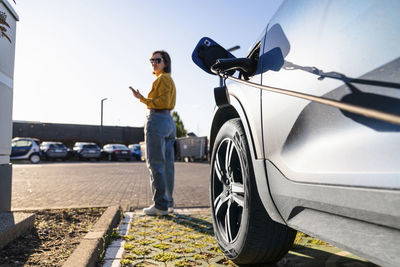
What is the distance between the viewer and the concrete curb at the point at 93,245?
83.2 inches

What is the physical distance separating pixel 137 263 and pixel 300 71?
169cm

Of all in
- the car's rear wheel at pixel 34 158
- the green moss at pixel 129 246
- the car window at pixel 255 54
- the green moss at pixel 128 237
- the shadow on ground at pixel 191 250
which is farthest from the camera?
the car's rear wheel at pixel 34 158

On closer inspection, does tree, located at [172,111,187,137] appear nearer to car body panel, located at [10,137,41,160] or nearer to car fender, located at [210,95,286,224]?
car body panel, located at [10,137,41,160]

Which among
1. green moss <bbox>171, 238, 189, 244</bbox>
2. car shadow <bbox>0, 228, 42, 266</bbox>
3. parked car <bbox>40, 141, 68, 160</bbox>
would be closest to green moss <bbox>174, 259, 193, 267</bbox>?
green moss <bbox>171, 238, 189, 244</bbox>

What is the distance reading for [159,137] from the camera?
13.2ft

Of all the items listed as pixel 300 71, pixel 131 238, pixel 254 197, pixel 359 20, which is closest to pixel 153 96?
pixel 131 238

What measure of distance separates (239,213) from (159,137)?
75.9 inches

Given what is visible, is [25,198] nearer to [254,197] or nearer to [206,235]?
[206,235]

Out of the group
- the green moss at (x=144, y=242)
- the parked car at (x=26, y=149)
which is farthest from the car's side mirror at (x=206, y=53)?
the parked car at (x=26, y=149)

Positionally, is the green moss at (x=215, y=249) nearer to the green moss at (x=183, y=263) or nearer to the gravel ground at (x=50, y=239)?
the green moss at (x=183, y=263)

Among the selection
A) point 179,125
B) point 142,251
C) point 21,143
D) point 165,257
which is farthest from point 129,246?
point 179,125

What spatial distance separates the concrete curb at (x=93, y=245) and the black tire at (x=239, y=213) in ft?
2.80

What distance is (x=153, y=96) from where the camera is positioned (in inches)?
163

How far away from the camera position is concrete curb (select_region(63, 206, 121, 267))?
211cm
